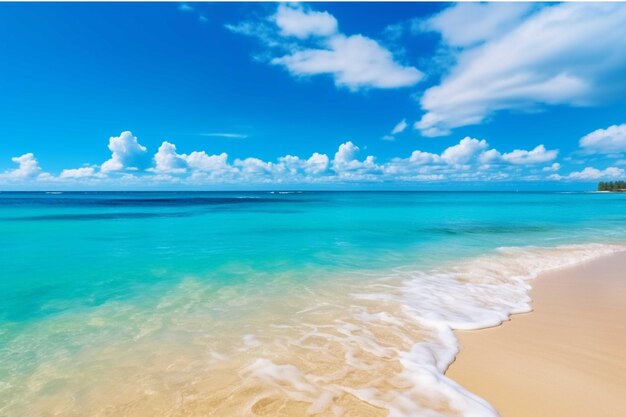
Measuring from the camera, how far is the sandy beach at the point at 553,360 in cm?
374

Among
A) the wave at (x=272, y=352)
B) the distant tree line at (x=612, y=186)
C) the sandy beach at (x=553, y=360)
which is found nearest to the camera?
the sandy beach at (x=553, y=360)

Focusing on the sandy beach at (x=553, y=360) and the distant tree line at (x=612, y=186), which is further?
the distant tree line at (x=612, y=186)

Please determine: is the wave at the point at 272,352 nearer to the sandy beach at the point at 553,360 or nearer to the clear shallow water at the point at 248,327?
the clear shallow water at the point at 248,327

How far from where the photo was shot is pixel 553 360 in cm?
465

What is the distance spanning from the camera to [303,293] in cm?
821

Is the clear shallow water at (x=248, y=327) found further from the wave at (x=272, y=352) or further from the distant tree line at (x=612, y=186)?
the distant tree line at (x=612, y=186)

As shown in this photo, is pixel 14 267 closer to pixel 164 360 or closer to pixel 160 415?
pixel 164 360

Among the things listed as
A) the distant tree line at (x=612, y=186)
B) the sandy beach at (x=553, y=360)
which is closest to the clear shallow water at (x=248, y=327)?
the sandy beach at (x=553, y=360)

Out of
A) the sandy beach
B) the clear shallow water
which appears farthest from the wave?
the sandy beach

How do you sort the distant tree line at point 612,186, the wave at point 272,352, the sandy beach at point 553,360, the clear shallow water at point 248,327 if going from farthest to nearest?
the distant tree line at point 612,186
the clear shallow water at point 248,327
the wave at point 272,352
the sandy beach at point 553,360

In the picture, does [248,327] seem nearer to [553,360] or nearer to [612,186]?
[553,360]

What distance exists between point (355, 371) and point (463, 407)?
140 cm

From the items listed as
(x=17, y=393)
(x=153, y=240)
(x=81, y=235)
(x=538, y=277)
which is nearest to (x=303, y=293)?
(x=17, y=393)

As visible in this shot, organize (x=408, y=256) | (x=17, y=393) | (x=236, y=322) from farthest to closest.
Answer: (x=408, y=256) → (x=236, y=322) → (x=17, y=393)
